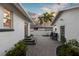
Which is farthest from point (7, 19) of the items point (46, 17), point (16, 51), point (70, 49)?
point (70, 49)

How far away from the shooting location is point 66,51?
6.71 metres

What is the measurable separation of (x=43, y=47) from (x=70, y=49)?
1981mm

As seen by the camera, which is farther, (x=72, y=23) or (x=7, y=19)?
(x=72, y=23)

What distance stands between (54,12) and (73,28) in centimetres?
154

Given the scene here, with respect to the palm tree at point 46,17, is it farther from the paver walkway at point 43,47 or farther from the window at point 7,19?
the window at point 7,19

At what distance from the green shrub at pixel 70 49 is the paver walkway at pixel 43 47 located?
0.76 metres

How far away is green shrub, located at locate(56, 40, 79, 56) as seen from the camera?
657cm

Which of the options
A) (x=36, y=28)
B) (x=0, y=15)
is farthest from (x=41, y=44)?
(x=0, y=15)

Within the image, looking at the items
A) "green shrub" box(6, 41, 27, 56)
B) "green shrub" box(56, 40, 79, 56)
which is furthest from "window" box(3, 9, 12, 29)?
"green shrub" box(56, 40, 79, 56)

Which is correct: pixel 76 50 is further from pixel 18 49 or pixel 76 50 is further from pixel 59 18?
pixel 59 18

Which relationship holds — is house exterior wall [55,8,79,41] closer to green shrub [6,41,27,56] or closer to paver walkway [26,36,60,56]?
paver walkway [26,36,60,56]

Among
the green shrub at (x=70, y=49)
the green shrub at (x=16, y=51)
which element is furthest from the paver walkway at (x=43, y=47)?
the green shrub at (x=16, y=51)

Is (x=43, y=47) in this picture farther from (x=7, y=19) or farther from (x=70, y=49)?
(x=7, y=19)

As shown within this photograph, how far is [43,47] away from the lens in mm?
8438
